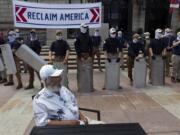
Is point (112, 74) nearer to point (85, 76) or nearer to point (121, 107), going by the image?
point (85, 76)

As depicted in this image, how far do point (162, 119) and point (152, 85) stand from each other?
4309mm

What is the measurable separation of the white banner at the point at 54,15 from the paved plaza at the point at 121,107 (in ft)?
6.24

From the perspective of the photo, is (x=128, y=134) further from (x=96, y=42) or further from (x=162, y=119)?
(x=96, y=42)

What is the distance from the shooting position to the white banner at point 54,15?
12.4 metres

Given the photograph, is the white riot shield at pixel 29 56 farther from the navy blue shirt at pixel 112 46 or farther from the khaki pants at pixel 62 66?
the navy blue shirt at pixel 112 46

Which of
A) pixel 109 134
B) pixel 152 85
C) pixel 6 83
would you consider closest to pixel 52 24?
pixel 6 83

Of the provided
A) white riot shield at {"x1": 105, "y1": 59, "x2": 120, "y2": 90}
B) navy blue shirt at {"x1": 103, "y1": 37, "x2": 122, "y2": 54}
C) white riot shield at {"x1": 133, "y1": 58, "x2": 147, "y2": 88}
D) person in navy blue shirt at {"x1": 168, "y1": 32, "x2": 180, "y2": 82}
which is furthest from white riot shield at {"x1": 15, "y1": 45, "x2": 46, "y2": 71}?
person in navy blue shirt at {"x1": 168, "y1": 32, "x2": 180, "y2": 82}

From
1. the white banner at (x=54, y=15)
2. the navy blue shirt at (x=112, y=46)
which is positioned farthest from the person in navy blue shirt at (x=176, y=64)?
the white banner at (x=54, y=15)

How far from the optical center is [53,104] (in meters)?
4.96

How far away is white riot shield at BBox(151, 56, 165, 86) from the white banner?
209 centimetres

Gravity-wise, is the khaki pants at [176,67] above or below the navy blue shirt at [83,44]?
below

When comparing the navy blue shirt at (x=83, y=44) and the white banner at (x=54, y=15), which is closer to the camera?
the navy blue shirt at (x=83, y=44)

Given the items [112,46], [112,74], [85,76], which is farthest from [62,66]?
[112,46]

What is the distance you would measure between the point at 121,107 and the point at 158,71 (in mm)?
3458
